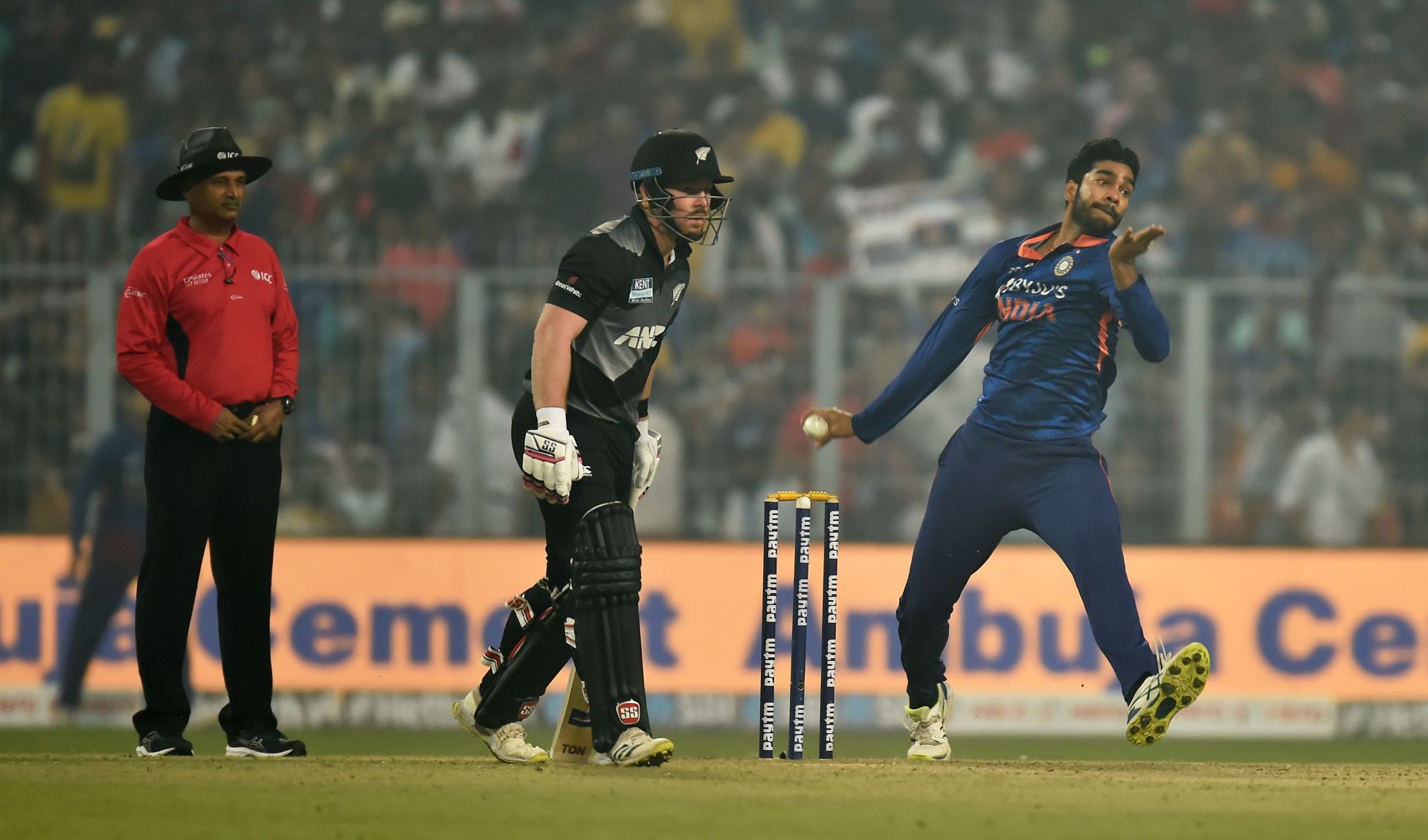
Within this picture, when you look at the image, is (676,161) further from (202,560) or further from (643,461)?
(202,560)

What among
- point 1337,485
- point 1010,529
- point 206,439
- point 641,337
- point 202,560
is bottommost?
point 202,560

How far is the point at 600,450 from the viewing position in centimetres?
615

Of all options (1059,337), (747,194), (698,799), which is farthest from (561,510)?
(747,194)

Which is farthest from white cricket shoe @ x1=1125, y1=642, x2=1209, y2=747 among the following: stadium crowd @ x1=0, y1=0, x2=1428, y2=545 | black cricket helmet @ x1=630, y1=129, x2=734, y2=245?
stadium crowd @ x1=0, y1=0, x2=1428, y2=545

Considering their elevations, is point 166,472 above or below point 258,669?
above

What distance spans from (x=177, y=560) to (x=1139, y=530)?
607cm

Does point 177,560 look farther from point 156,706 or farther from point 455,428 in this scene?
point 455,428

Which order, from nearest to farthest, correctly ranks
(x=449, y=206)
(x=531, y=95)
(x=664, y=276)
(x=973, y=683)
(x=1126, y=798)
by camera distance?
(x=1126, y=798) → (x=664, y=276) → (x=973, y=683) → (x=449, y=206) → (x=531, y=95)

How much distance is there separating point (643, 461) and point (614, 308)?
559 millimetres

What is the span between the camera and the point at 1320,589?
414 inches

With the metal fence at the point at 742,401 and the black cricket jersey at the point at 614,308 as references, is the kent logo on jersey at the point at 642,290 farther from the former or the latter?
the metal fence at the point at 742,401

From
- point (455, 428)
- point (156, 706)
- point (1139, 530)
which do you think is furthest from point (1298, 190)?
point (156, 706)

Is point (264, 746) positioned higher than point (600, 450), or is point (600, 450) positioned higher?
point (600, 450)

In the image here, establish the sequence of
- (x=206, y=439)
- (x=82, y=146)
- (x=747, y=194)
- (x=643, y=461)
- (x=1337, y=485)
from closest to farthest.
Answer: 1. (x=643, y=461)
2. (x=206, y=439)
3. (x=1337, y=485)
4. (x=82, y=146)
5. (x=747, y=194)
